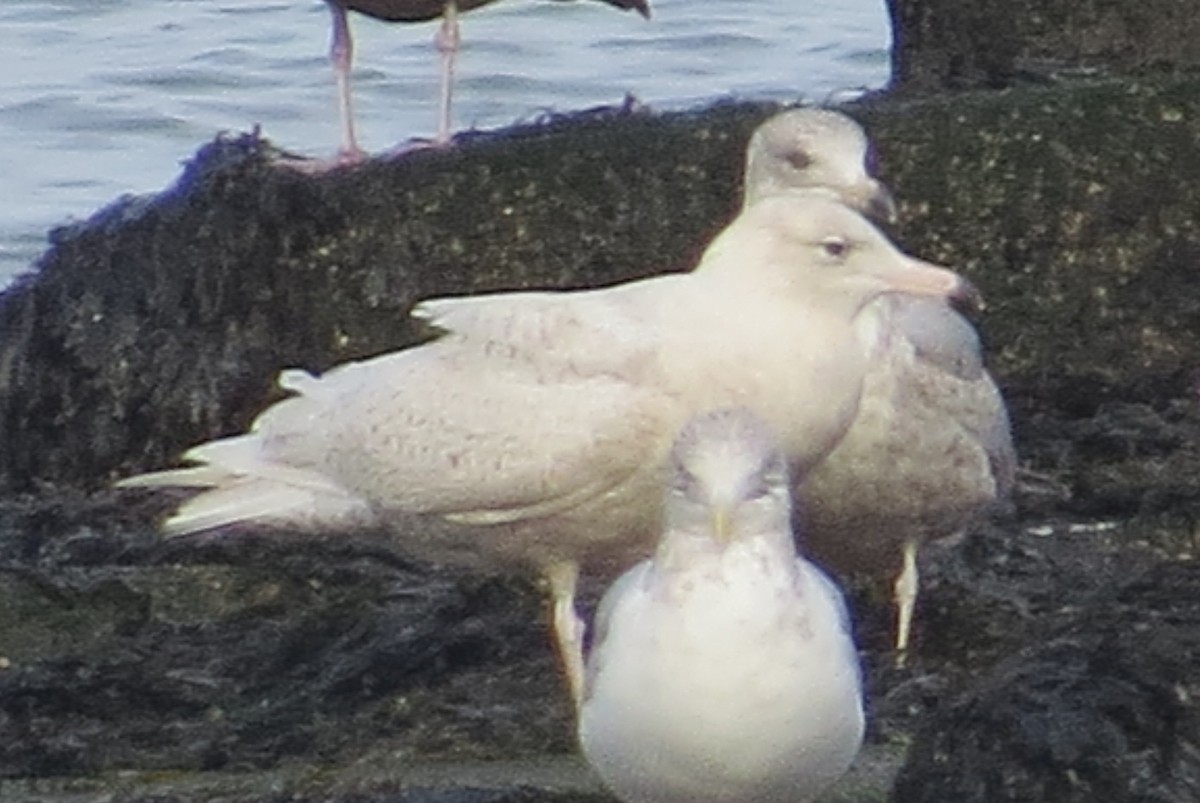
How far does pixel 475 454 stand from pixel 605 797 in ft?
2.48

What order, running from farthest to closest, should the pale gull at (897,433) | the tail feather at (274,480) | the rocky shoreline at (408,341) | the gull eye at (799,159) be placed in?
the gull eye at (799,159)
the tail feather at (274,480)
the pale gull at (897,433)
the rocky shoreline at (408,341)

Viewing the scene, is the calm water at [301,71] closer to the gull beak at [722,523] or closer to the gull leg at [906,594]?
the gull leg at [906,594]

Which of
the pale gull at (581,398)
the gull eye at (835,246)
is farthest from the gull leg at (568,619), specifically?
the gull eye at (835,246)

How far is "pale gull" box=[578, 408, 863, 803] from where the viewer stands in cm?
519

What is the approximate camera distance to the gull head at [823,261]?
230 inches

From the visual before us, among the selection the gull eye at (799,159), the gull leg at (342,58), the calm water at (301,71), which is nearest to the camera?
the gull eye at (799,159)

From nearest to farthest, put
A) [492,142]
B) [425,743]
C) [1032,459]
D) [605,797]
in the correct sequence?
[605,797], [425,743], [1032,459], [492,142]

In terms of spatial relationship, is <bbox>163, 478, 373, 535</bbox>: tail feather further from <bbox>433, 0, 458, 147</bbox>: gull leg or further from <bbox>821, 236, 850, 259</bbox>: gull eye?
<bbox>433, 0, 458, 147</bbox>: gull leg

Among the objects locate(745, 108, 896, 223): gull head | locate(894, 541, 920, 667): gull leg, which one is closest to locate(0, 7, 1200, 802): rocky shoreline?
locate(894, 541, 920, 667): gull leg

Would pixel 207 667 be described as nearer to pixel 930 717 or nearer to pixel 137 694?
pixel 137 694

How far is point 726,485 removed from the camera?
17.3 feet

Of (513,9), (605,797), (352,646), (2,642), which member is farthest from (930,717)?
(513,9)

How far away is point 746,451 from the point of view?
17.5 feet

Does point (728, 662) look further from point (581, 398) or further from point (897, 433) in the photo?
point (897, 433)
